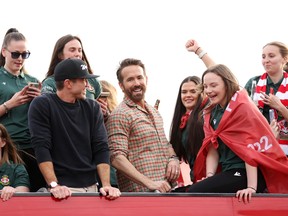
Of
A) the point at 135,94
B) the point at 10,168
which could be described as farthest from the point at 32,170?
the point at 135,94

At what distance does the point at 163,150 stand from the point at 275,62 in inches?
60.7

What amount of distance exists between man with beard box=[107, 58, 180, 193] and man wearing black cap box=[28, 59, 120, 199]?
0.42 metres

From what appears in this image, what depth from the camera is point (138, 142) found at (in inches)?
234

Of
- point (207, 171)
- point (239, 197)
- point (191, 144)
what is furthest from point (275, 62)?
point (239, 197)

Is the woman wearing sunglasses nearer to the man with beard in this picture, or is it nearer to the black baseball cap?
the black baseball cap

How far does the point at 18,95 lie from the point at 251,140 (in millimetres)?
1983

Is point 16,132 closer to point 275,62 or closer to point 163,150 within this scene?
point 163,150

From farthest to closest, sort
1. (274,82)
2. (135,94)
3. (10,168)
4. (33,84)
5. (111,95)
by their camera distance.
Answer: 1. (111,95)
2. (274,82)
3. (135,94)
4. (33,84)
5. (10,168)

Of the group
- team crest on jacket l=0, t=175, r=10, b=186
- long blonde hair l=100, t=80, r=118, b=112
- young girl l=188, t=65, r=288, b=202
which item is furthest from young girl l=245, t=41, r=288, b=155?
team crest on jacket l=0, t=175, r=10, b=186

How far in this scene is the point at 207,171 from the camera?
566 cm

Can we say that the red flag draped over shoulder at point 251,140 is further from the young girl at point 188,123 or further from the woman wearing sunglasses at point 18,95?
the woman wearing sunglasses at point 18,95

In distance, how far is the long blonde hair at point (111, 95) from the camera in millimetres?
7137

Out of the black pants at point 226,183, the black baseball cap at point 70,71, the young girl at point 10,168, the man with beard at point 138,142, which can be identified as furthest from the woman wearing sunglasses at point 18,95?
the black pants at point 226,183

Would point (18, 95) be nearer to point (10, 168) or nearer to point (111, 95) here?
point (10, 168)
